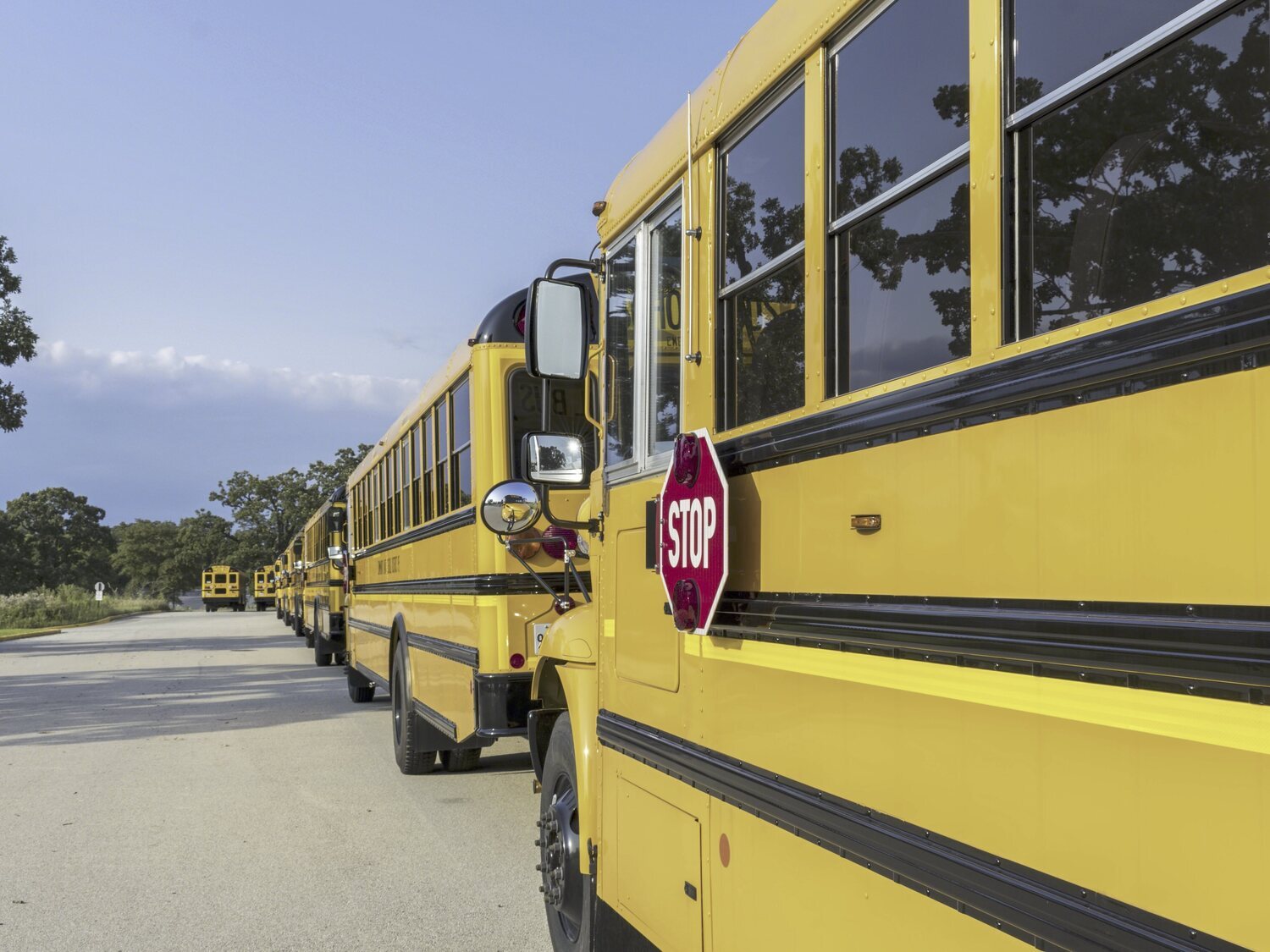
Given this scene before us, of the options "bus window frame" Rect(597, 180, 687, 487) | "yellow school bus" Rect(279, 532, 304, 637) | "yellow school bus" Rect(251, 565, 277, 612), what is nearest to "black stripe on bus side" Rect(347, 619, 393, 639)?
"bus window frame" Rect(597, 180, 687, 487)

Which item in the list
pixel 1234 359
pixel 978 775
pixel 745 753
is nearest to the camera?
pixel 1234 359

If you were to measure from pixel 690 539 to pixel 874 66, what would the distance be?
1.15m

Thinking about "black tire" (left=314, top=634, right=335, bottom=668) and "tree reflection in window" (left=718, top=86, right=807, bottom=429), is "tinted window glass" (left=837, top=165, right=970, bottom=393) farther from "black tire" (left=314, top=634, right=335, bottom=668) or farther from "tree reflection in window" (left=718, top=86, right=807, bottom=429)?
"black tire" (left=314, top=634, right=335, bottom=668)

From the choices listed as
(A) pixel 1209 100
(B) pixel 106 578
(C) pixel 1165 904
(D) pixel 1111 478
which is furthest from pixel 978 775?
(B) pixel 106 578

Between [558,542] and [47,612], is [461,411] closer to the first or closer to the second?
[558,542]

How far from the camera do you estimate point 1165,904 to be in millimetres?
1421

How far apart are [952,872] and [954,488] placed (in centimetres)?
57

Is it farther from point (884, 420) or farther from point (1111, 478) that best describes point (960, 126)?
point (1111, 478)

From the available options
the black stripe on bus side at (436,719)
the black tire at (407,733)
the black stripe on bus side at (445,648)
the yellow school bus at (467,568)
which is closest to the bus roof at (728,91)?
the yellow school bus at (467,568)

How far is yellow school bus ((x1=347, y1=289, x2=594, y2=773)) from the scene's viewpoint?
6.36 meters

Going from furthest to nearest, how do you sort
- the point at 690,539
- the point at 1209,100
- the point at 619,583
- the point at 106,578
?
1. the point at 106,578
2. the point at 619,583
3. the point at 690,539
4. the point at 1209,100

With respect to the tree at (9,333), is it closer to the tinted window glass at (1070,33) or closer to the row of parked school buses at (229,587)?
the tinted window glass at (1070,33)

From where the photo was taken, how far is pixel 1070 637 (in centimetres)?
159

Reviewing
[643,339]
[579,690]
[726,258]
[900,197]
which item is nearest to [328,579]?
[579,690]
